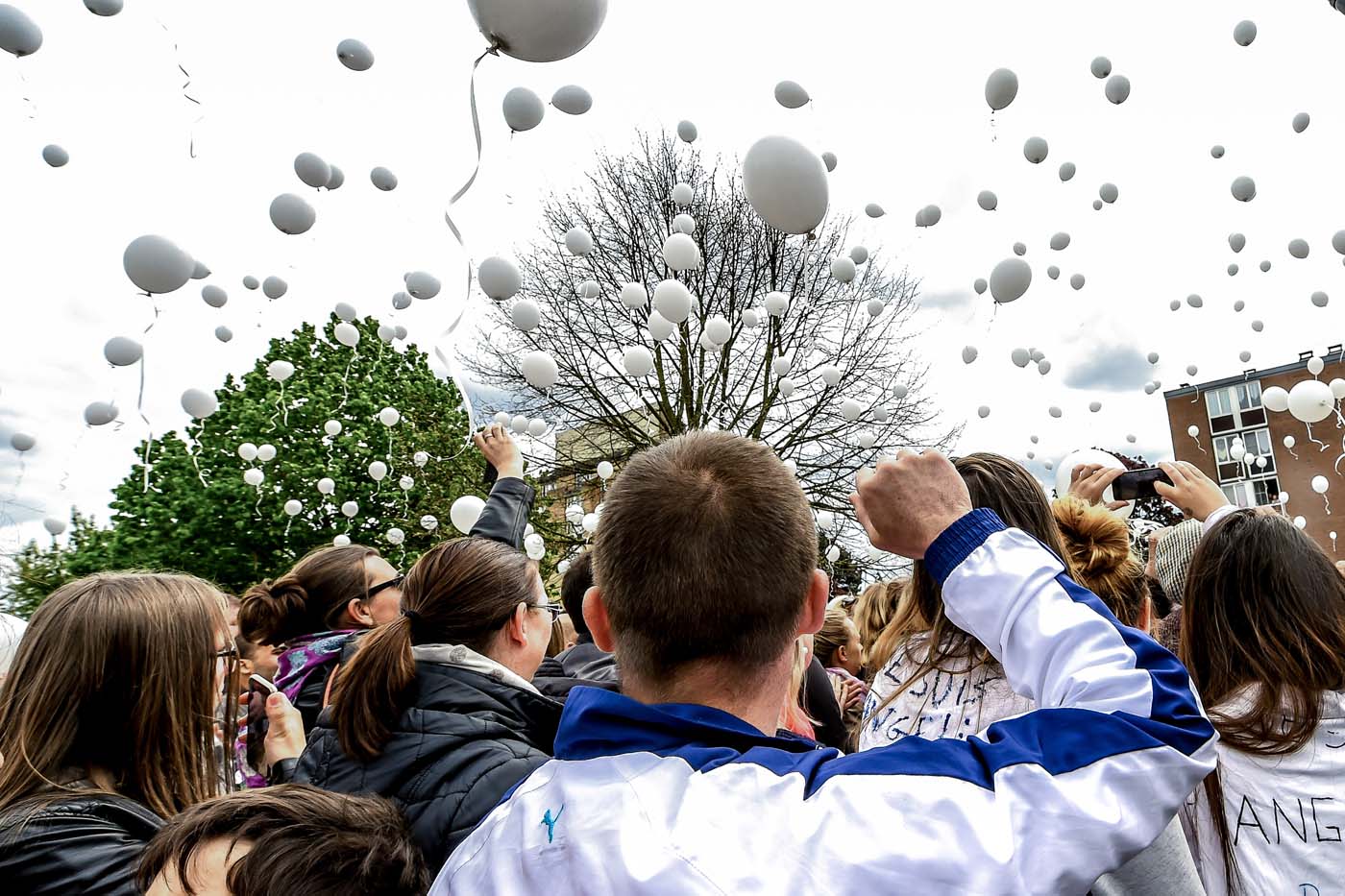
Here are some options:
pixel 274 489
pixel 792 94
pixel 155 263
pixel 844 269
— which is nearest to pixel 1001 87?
pixel 792 94

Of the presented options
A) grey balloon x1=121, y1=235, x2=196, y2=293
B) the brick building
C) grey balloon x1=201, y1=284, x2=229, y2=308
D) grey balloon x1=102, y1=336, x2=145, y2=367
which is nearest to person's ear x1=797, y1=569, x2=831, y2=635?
grey balloon x1=121, y1=235, x2=196, y2=293

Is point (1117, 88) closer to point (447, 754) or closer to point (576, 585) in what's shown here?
point (576, 585)

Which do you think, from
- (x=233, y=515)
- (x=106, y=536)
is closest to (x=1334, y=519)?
(x=233, y=515)

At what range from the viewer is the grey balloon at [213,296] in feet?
17.0

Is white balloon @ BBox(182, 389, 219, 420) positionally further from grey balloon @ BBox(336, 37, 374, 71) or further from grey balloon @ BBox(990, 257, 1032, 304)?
grey balloon @ BBox(990, 257, 1032, 304)

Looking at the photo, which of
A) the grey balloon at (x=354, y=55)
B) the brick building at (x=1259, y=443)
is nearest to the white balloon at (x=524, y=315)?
the grey balloon at (x=354, y=55)

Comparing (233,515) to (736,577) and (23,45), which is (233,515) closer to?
(23,45)

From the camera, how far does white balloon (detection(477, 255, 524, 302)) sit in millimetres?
3744

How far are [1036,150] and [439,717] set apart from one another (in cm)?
452

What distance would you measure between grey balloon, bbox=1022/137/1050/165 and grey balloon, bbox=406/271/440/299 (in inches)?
134

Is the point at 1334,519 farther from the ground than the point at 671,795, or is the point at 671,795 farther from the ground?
the point at 671,795

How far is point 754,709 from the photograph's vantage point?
3.39 feet

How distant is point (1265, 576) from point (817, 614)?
1.34m

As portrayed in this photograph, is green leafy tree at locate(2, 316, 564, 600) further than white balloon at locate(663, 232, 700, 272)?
Yes
